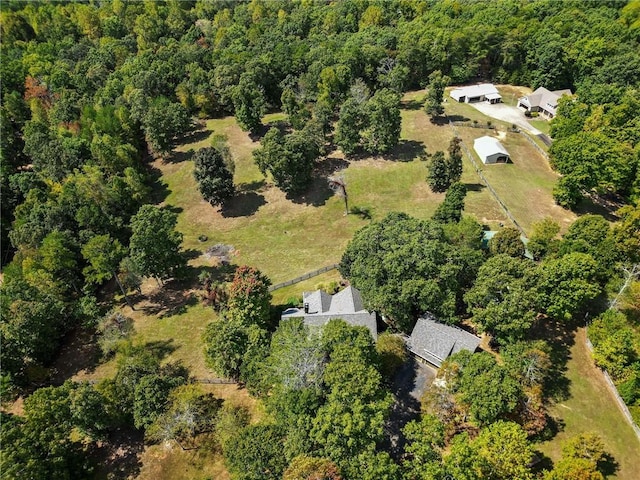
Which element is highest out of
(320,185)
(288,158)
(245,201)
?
(288,158)

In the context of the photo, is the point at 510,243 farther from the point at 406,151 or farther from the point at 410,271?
the point at 406,151

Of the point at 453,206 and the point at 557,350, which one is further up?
the point at 453,206

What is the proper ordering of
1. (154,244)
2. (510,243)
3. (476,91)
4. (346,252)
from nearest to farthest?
(510,243) → (346,252) → (154,244) → (476,91)

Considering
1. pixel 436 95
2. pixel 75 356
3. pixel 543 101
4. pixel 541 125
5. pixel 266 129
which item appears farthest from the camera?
pixel 266 129

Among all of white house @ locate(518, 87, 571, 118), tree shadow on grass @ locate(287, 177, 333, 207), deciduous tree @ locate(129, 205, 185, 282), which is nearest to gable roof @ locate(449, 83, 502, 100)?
white house @ locate(518, 87, 571, 118)

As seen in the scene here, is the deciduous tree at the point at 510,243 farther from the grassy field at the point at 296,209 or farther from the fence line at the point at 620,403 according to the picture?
the fence line at the point at 620,403

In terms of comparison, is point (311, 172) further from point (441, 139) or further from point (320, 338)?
point (320, 338)

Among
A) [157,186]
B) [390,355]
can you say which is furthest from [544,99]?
[157,186]
